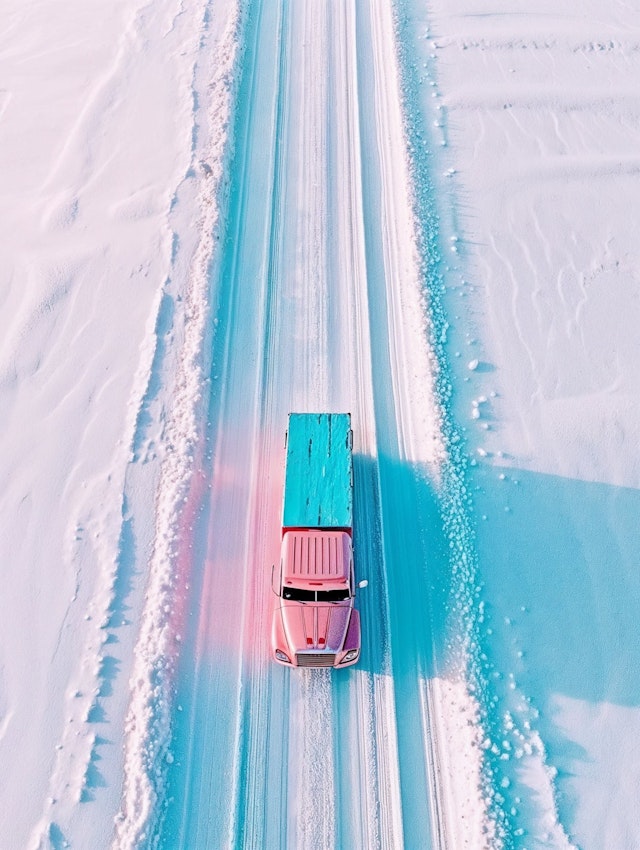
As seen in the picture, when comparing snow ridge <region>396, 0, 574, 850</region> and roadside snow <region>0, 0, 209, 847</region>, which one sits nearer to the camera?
snow ridge <region>396, 0, 574, 850</region>

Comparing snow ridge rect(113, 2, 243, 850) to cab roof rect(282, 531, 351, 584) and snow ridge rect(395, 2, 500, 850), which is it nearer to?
cab roof rect(282, 531, 351, 584)

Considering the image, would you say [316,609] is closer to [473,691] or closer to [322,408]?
[473,691]

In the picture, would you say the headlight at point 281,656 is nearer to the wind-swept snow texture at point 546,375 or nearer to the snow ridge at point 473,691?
the snow ridge at point 473,691

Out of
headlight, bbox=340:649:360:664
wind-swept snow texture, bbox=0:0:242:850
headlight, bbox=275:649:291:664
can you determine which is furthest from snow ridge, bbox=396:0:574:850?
wind-swept snow texture, bbox=0:0:242:850

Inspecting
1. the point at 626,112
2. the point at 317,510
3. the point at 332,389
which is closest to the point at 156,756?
the point at 317,510

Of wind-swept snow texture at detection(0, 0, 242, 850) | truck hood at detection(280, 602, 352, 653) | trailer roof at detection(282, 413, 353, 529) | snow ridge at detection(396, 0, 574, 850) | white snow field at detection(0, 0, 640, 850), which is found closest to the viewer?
snow ridge at detection(396, 0, 574, 850)

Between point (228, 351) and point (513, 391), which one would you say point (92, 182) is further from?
point (513, 391)

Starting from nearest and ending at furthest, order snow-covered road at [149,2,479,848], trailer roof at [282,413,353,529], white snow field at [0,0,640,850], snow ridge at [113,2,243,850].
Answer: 1. snow ridge at [113,2,243,850]
2. snow-covered road at [149,2,479,848]
3. white snow field at [0,0,640,850]
4. trailer roof at [282,413,353,529]

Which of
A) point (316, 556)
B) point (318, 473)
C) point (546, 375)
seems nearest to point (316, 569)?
point (316, 556)
